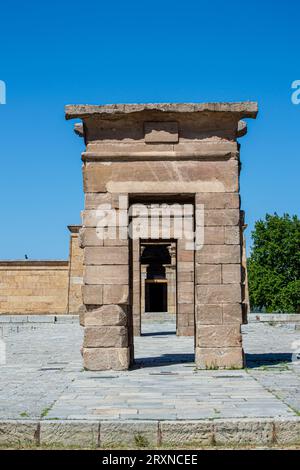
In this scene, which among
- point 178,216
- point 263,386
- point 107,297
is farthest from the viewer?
point 178,216

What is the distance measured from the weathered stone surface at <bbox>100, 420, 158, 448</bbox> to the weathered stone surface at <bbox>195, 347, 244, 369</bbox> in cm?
448

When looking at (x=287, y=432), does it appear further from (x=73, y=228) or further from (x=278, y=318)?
(x=73, y=228)

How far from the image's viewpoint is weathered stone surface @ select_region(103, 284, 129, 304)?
33.4ft

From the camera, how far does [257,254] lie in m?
46.8

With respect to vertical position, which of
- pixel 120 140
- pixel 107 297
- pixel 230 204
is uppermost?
pixel 120 140

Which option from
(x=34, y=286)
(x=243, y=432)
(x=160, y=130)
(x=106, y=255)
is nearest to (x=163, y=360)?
(x=106, y=255)

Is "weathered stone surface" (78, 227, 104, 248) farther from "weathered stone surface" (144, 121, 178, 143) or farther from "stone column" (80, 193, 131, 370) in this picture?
"weathered stone surface" (144, 121, 178, 143)

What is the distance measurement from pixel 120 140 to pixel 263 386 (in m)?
4.86

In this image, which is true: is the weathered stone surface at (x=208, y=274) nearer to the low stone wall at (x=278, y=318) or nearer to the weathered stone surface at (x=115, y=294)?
the weathered stone surface at (x=115, y=294)

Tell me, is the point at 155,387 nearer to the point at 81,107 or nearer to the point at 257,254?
the point at 81,107

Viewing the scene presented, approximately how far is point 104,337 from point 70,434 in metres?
4.50

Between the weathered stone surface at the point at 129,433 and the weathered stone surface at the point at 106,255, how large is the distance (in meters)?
4.83

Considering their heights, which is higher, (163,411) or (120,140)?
(120,140)
